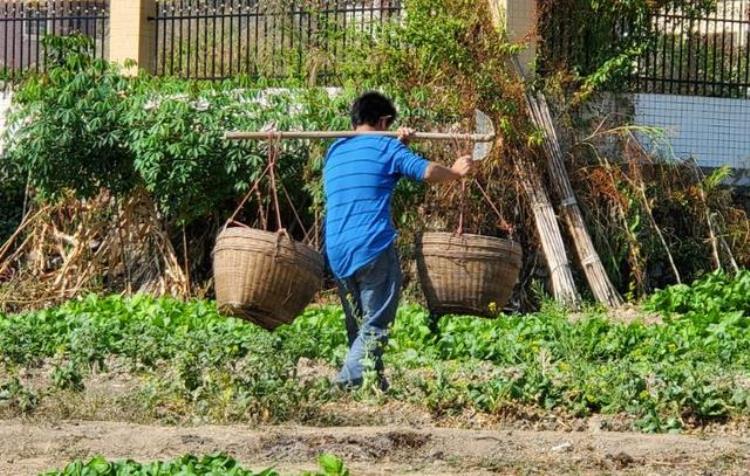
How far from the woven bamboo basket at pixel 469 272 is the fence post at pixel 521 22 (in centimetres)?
515

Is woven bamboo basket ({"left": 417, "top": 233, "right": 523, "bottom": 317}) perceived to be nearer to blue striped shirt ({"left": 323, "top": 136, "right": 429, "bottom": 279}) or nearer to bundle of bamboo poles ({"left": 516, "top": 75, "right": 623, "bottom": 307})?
blue striped shirt ({"left": 323, "top": 136, "right": 429, "bottom": 279})

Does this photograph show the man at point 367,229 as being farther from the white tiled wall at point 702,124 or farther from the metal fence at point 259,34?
the white tiled wall at point 702,124

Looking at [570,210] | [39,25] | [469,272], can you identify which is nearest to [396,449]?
[469,272]

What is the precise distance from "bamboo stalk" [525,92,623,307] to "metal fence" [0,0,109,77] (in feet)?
17.7

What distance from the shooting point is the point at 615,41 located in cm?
1669

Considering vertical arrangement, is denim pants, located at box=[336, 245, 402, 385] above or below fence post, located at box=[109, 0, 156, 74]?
below

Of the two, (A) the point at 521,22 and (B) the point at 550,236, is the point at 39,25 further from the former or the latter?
(B) the point at 550,236

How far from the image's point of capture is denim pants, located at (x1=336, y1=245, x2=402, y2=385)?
30.9ft

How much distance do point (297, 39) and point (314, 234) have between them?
94.5 inches

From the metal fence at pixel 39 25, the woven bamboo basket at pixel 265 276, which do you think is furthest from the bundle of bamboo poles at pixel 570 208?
the woven bamboo basket at pixel 265 276

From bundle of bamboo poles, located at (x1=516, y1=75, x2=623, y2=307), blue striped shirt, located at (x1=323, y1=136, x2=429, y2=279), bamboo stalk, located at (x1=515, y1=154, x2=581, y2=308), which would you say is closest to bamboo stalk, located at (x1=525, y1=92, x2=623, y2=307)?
bundle of bamboo poles, located at (x1=516, y1=75, x2=623, y2=307)

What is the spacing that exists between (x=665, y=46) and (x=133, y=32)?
5.73 metres

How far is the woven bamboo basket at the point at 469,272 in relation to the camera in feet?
35.9

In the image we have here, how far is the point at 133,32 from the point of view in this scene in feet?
59.2
